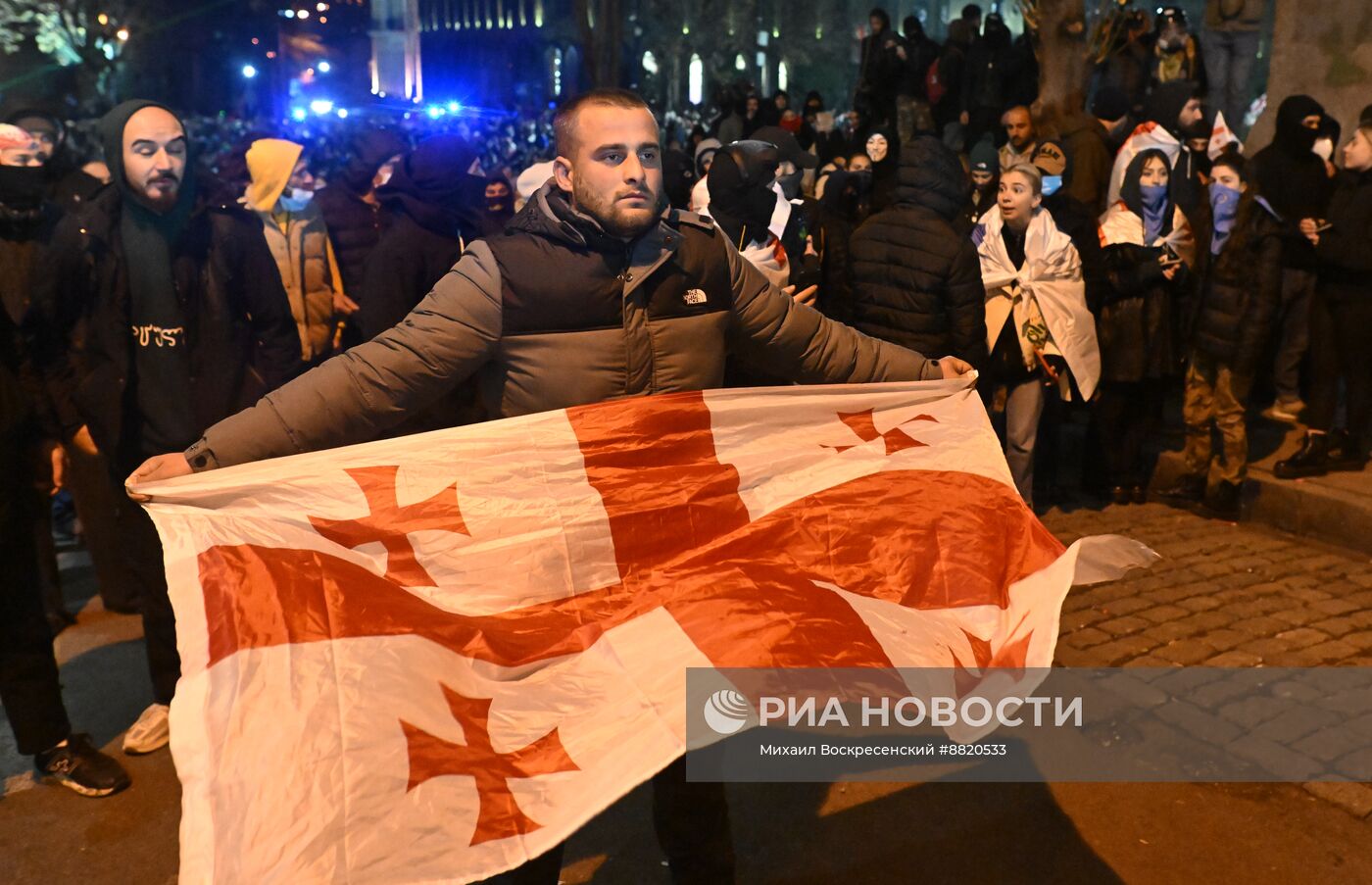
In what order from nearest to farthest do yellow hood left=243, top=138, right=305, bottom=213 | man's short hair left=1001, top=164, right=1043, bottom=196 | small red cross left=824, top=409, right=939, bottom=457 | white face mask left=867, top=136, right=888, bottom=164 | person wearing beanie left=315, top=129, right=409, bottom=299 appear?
small red cross left=824, top=409, right=939, bottom=457 → man's short hair left=1001, top=164, right=1043, bottom=196 → yellow hood left=243, top=138, right=305, bottom=213 → person wearing beanie left=315, top=129, right=409, bottom=299 → white face mask left=867, top=136, right=888, bottom=164

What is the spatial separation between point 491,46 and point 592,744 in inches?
4197

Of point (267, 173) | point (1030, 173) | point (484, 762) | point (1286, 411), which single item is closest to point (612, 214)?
point (484, 762)

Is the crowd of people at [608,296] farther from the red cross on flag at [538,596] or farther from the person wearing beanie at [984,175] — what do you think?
the red cross on flag at [538,596]

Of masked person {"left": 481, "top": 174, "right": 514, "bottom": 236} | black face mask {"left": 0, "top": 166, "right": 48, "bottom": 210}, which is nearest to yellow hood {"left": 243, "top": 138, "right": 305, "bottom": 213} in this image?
masked person {"left": 481, "top": 174, "right": 514, "bottom": 236}

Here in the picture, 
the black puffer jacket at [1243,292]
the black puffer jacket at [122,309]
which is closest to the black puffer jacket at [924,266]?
the black puffer jacket at [1243,292]

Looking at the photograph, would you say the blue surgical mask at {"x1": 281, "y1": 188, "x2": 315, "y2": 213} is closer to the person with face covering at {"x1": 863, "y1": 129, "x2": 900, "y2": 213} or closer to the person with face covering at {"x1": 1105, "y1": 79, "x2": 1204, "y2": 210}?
the person with face covering at {"x1": 1105, "y1": 79, "x2": 1204, "y2": 210}

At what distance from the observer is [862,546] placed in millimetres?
4008

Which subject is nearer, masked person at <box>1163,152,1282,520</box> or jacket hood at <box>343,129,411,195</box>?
masked person at <box>1163,152,1282,520</box>

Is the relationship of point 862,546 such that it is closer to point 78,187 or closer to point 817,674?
point 817,674

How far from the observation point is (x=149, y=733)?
535 centimetres

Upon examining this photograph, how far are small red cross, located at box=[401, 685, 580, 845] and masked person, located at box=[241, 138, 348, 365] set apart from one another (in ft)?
17.1

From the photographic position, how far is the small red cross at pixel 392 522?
3693 millimetres

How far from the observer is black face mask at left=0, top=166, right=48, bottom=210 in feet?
20.6

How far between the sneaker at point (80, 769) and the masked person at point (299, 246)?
346 cm
